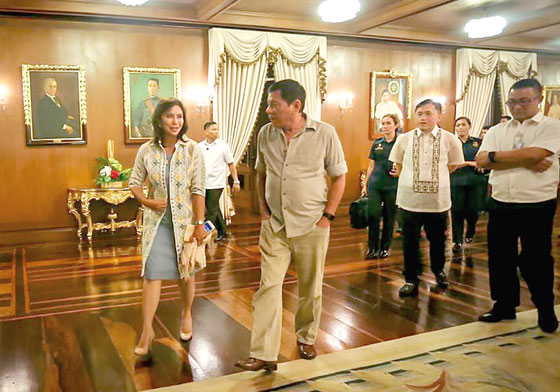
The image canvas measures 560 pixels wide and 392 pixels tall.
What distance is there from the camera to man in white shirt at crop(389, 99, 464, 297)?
169 inches

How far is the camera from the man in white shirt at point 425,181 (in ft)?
14.1

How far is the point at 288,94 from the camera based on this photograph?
281cm

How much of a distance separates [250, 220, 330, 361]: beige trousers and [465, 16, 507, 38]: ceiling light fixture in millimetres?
6489

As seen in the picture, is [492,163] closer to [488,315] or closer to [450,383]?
[488,315]

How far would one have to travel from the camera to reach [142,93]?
763cm

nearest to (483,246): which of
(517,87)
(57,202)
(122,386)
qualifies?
(517,87)

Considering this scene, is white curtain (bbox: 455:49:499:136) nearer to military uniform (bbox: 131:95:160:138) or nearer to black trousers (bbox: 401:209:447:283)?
military uniform (bbox: 131:95:160:138)

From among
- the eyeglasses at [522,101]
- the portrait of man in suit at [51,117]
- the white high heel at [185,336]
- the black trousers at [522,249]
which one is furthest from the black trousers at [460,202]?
the portrait of man in suit at [51,117]

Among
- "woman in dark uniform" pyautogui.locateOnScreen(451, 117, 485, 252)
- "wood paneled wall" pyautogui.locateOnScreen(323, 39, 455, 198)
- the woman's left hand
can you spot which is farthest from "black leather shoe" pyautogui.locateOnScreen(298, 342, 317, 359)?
"wood paneled wall" pyautogui.locateOnScreen(323, 39, 455, 198)

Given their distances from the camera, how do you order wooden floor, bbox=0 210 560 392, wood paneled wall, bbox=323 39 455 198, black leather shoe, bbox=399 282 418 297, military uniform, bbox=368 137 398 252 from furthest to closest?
wood paneled wall, bbox=323 39 455 198 → military uniform, bbox=368 137 398 252 → black leather shoe, bbox=399 282 418 297 → wooden floor, bbox=0 210 560 392

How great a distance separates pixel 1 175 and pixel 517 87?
6.41 meters

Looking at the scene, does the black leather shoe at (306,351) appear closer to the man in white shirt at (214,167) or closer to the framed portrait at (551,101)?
the man in white shirt at (214,167)

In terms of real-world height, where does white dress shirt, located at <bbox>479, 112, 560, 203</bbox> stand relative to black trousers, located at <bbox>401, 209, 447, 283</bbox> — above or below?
above

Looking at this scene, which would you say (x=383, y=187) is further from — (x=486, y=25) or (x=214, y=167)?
(x=486, y=25)
